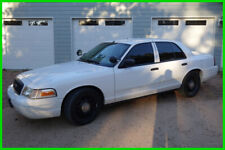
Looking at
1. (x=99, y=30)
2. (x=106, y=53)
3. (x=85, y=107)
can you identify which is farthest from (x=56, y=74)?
(x=99, y=30)

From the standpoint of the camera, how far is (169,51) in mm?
5270

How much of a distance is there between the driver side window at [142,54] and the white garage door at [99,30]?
478 cm

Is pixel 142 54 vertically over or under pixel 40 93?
over

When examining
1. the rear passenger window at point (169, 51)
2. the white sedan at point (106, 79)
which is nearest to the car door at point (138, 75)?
the white sedan at point (106, 79)

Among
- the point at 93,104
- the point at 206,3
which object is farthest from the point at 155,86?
the point at 206,3

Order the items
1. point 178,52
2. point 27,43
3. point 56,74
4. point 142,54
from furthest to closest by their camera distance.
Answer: point 27,43 → point 178,52 → point 142,54 → point 56,74

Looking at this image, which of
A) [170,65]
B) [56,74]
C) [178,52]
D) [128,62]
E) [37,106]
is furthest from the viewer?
[178,52]

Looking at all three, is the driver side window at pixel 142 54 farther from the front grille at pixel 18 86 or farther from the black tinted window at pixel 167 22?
the black tinted window at pixel 167 22

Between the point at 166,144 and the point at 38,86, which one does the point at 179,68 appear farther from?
the point at 38,86

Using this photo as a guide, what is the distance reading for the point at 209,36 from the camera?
9.49 metres

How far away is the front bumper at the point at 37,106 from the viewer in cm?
368

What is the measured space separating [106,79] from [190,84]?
2593 millimetres

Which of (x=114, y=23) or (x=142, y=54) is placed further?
(x=114, y=23)

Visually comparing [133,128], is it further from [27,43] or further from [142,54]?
[27,43]
